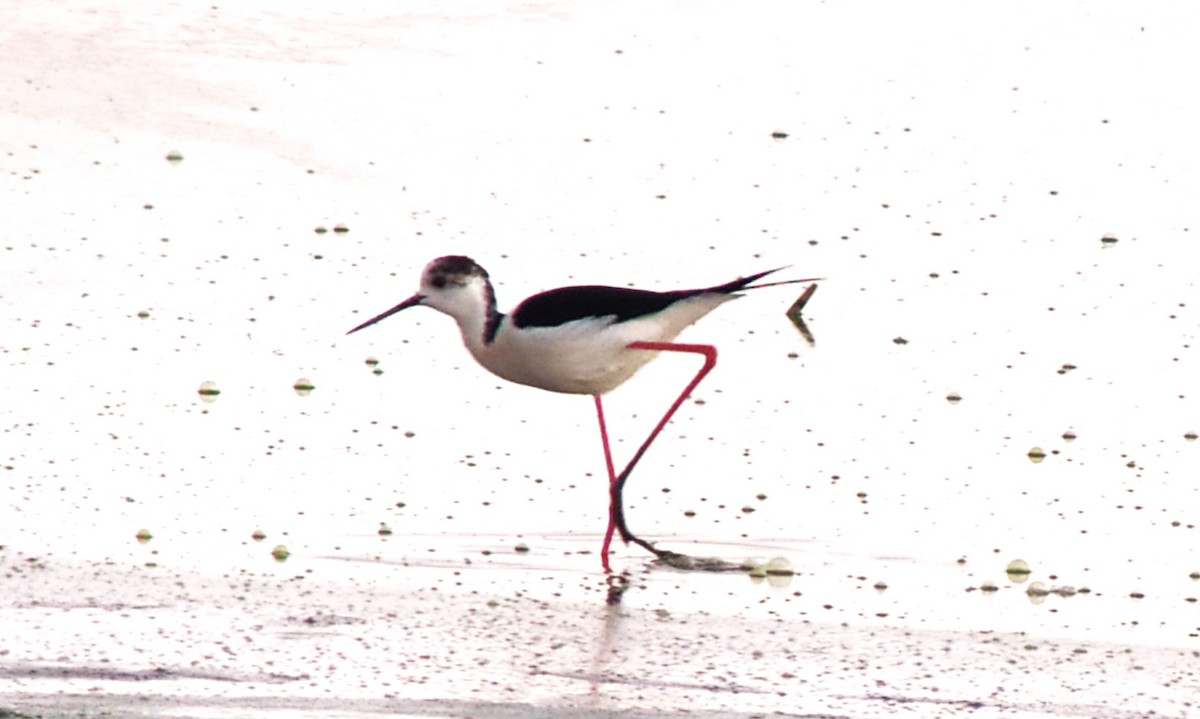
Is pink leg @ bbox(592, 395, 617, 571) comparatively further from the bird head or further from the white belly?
the bird head

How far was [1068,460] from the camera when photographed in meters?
6.12

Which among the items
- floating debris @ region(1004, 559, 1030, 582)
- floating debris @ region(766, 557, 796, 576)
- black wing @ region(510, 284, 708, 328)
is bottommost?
floating debris @ region(766, 557, 796, 576)

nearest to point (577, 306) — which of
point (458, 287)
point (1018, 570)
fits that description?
point (458, 287)

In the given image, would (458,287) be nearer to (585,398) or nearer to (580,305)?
(580,305)

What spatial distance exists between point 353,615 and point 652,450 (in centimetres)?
139

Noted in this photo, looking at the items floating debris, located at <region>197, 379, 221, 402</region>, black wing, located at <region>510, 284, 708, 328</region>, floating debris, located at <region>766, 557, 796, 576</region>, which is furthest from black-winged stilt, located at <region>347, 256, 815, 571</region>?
floating debris, located at <region>197, 379, 221, 402</region>

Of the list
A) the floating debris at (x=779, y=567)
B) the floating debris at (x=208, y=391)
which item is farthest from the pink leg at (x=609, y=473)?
the floating debris at (x=208, y=391)

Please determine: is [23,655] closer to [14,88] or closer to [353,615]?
[353,615]

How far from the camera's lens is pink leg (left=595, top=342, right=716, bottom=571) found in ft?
18.3


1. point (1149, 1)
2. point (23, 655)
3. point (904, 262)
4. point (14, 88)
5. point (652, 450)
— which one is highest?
point (1149, 1)

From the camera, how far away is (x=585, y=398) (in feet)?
21.8

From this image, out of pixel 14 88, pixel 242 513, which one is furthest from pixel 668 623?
pixel 14 88

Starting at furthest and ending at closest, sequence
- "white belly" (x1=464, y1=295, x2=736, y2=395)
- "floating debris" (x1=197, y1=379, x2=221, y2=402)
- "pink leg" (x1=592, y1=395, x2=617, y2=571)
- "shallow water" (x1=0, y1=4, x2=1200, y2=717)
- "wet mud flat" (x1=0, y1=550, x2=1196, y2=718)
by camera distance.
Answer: "floating debris" (x1=197, y1=379, x2=221, y2=402) < "white belly" (x1=464, y1=295, x2=736, y2=395) < "pink leg" (x1=592, y1=395, x2=617, y2=571) < "shallow water" (x1=0, y1=4, x2=1200, y2=717) < "wet mud flat" (x1=0, y1=550, x2=1196, y2=718)

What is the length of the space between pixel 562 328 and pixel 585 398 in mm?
849
